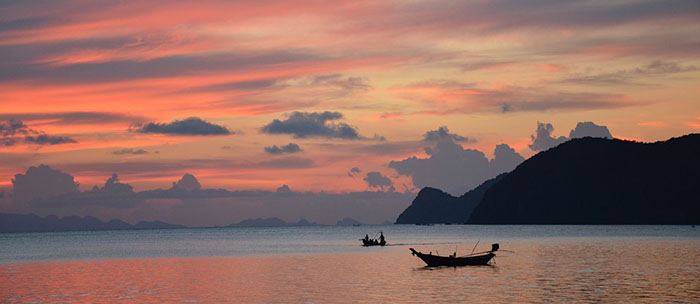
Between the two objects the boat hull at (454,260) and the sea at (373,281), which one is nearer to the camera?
the sea at (373,281)

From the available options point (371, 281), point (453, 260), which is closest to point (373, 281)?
point (371, 281)

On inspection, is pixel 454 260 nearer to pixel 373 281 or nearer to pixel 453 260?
pixel 453 260

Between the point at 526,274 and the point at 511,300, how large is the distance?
2095cm

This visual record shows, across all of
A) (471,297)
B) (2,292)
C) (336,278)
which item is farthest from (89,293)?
(471,297)

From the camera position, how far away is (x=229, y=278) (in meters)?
78.2

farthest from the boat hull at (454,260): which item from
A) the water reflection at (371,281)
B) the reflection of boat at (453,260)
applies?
the water reflection at (371,281)

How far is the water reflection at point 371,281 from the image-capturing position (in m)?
58.4

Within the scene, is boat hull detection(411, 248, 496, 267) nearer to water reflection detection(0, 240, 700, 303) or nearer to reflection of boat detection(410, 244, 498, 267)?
reflection of boat detection(410, 244, 498, 267)

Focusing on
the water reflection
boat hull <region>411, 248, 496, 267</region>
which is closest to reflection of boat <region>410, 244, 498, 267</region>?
boat hull <region>411, 248, 496, 267</region>

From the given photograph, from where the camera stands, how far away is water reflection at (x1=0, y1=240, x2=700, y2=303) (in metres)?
58.4

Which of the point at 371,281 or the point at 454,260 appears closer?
the point at 371,281

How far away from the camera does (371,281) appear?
7012 centimetres

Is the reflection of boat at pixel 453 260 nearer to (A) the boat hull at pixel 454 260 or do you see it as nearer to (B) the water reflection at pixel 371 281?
(A) the boat hull at pixel 454 260

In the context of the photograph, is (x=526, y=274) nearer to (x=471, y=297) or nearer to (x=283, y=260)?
(x=471, y=297)
